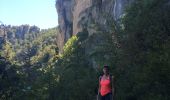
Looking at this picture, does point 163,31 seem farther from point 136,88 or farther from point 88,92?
point 88,92

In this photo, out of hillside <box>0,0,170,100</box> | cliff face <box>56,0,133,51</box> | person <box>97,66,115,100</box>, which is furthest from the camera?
cliff face <box>56,0,133,51</box>

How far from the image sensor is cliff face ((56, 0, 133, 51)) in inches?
1332

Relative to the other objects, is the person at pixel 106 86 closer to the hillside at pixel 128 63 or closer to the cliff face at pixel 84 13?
the hillside at pixel 128 63

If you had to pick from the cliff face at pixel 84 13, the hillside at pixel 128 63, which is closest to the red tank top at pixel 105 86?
the hillside at pixel 128 63

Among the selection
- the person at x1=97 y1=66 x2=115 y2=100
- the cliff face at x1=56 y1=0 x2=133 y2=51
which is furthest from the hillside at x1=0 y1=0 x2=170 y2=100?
the person at x1=97 y1=66 x2=115 y2=100

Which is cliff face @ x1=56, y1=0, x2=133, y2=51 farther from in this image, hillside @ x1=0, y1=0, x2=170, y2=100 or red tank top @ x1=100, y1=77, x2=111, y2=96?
red tank top @ x1=100, y1=77, x2=111, y2=96

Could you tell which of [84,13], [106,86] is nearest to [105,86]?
[106,86]

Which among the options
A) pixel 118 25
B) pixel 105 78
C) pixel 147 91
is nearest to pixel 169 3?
pixel 118 25

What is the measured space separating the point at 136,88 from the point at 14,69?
13.7m

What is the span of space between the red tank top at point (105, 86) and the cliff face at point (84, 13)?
12.3 m

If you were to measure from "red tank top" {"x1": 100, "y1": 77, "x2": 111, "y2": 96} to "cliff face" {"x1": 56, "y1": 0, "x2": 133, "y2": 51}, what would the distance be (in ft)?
40.4

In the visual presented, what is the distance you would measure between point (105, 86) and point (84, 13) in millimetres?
49797

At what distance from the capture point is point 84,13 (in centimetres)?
6134

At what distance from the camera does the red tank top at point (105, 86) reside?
470 inches
